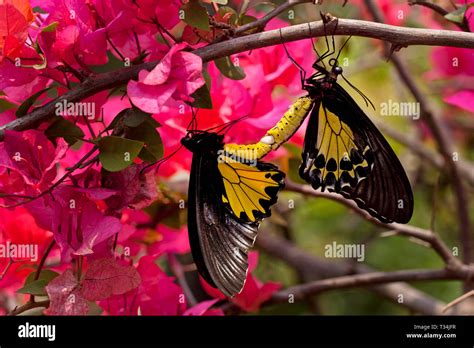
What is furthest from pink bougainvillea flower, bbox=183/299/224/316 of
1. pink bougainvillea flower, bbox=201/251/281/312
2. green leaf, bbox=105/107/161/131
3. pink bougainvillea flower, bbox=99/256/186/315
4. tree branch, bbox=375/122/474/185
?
tree branch, bbox=375/122/474/185

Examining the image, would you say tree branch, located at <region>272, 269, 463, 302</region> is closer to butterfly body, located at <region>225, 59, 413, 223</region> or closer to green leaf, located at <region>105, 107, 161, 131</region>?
butterfly body, located at <region>225, 59, 413, 223</region>

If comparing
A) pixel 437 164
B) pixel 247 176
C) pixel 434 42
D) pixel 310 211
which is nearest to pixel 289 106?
pixel 247 176

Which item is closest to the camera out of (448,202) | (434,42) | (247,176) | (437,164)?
(434,42)

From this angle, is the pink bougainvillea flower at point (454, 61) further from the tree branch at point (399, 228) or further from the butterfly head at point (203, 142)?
the butterfly head at point (203, 142)

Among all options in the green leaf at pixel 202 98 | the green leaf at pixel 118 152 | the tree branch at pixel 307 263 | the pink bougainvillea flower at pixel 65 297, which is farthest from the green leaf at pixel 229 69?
the tree branch at pixel 307 263

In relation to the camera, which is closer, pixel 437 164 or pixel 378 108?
pixel 437 164
